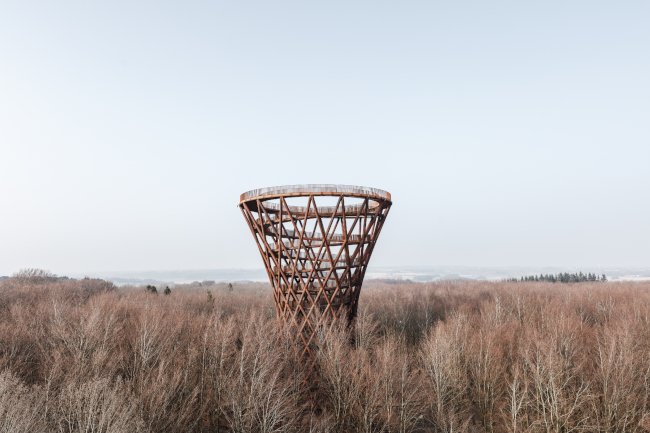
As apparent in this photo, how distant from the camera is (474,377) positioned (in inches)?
923

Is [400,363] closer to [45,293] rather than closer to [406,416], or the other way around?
[406,416]

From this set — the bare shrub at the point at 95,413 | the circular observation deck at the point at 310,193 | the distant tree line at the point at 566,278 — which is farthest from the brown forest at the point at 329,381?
the distant tree line at the point at 566,278

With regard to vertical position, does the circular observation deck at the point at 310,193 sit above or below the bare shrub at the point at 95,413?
above

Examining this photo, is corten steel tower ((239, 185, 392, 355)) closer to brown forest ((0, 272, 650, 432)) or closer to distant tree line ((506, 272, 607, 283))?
brown forest ((0, 272, 650, 432))

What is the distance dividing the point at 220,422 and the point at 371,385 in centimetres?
990

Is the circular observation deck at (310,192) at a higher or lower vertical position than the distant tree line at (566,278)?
higher

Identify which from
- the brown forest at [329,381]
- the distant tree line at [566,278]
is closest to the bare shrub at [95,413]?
the brown forest at [329,381]

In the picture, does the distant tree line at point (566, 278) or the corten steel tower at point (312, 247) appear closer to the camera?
the corten steel tower at point (312, 247)

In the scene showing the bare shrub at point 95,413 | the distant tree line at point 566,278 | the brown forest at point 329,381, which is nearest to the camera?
the bare shrub at point 95,413

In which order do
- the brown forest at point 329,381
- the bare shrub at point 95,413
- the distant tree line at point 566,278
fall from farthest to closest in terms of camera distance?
the distant tree line at point 566,278
the brown forest at point 329,381
the bare shrub at point 95,413

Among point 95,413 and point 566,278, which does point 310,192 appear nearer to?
point 95,413

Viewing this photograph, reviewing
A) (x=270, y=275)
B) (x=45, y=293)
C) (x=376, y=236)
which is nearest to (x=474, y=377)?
(x=376, y=236)

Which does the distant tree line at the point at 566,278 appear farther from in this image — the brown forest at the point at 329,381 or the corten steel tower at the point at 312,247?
the corten steel tower at the point at 312,247

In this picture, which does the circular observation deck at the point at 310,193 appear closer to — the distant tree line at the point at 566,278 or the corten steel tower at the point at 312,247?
the corten steel tower at the point at 312,247
